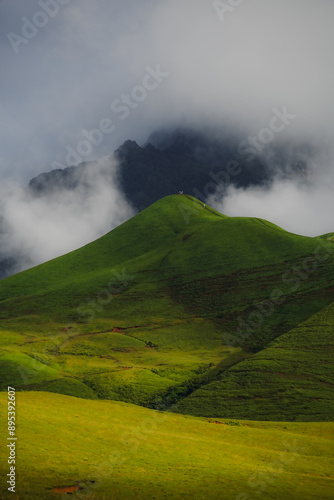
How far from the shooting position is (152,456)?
125 feet

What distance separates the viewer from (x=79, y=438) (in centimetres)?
3978

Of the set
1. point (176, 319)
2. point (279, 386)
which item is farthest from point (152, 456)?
point (176, 319)

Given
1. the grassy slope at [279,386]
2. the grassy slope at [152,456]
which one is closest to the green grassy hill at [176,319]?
the grassy slope at [279,386]

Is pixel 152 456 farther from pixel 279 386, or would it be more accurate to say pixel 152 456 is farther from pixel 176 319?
pixel 176 319

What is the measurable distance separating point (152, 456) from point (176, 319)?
326ft

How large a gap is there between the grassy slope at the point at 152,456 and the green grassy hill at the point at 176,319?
81.4 feet

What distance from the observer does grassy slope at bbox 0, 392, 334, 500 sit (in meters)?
30.3

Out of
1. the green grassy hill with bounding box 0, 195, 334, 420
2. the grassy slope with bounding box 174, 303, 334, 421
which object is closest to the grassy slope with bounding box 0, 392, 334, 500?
the grassy slope with bounding box 174, 303, 334, 421

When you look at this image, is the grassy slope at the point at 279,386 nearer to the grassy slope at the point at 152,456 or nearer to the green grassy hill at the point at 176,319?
the green grassy hill at the point at 176,319

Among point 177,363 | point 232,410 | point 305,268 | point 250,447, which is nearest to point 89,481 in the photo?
point 250,447

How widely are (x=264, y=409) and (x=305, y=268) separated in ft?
260

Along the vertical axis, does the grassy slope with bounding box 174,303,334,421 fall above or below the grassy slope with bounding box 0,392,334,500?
above

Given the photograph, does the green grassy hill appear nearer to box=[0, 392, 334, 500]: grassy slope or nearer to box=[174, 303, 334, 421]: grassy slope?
box=[174, 303, 334, 421]: grassy slope

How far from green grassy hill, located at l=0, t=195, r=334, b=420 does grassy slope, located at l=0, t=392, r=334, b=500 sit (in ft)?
81.4
